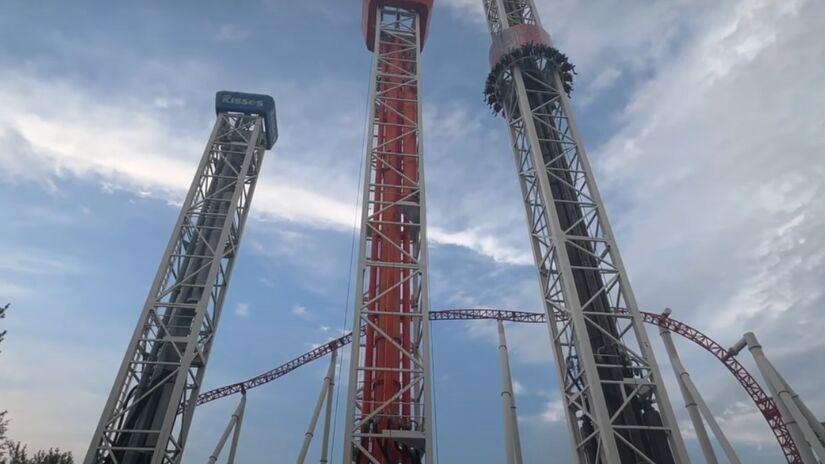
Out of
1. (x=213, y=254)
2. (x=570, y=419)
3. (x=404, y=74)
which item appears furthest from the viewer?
(x=404, y=74)

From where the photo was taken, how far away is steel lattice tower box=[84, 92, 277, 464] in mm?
17828

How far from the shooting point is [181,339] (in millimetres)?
19484

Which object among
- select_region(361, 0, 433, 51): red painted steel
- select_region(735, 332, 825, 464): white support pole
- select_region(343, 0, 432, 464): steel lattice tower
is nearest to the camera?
select_region(343, 0, 432, 464): steel lattice tower

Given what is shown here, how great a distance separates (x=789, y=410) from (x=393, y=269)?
54.6 feet

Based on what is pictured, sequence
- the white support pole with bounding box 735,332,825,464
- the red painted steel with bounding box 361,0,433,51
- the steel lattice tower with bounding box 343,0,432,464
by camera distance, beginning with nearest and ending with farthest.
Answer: the steel lattice tower with bounding box 343,0,432,464 < the white support pole with bounding box 735,332,825,464 < the red painted steel with bounding box 361,0,433,51

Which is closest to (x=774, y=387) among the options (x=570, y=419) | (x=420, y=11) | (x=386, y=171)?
(x=570, y=419)

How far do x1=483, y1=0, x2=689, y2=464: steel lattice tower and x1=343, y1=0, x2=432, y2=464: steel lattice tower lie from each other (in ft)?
16.5

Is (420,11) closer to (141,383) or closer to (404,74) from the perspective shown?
(404,74)

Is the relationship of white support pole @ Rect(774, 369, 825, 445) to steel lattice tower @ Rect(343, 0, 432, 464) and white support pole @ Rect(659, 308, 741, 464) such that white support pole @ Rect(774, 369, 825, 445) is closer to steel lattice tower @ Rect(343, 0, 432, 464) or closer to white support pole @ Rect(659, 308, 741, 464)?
white support pole @ Rect(659, 308, 741, 464)

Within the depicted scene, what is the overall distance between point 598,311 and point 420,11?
17.1 metres

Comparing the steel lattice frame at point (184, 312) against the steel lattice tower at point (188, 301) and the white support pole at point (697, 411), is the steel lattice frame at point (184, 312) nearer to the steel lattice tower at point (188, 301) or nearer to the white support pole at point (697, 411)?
the steel lattice tower at point (188, 301)

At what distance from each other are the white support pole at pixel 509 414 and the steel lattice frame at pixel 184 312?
12604 mm

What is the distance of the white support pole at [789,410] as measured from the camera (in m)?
18.9

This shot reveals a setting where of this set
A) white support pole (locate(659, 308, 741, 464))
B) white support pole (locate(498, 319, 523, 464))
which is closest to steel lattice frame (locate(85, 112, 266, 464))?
white support pole (locate(498, 319, 523, 464))
